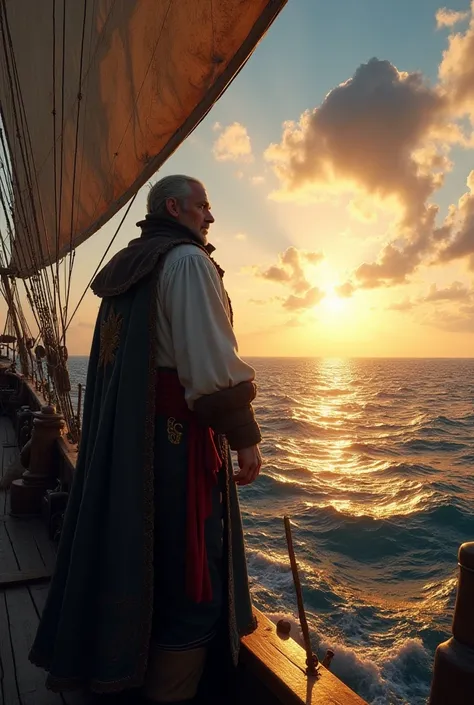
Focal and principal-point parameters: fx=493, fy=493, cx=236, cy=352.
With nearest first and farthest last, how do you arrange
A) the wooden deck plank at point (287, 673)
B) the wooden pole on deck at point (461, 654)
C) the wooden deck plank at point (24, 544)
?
the wooden pole on deck at point (461, 654), the wooden deck plank at point (287, 673), the wooden deck plank at point (24, 544)

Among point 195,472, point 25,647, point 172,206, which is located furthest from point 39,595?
point 172,206

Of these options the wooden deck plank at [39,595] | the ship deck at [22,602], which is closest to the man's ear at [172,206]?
the ship deck at [22,602]

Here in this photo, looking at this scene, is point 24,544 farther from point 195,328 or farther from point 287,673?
point 195,328

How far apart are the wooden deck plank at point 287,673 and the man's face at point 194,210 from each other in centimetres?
143

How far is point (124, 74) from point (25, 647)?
437cm

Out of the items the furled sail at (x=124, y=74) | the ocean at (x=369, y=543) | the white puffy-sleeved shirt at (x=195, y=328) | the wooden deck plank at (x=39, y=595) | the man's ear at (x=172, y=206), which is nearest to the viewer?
the white puffy-sleeved shirt at (x=195, y=328)

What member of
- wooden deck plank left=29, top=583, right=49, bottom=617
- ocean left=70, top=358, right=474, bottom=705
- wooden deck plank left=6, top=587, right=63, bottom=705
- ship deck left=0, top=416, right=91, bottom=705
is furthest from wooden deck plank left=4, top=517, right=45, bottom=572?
ocean left=70, top=358, right=474, bottom=705

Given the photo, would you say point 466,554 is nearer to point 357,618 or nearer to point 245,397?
point 245,397

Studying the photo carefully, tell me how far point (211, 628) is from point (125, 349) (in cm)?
93

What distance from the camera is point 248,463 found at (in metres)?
1.44

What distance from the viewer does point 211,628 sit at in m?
1.57

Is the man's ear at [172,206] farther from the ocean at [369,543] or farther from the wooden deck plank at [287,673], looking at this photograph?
the ocean at [369,543]

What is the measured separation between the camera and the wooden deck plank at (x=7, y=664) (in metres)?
1.88

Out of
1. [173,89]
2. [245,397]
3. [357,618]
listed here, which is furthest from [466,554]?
[357,618]
